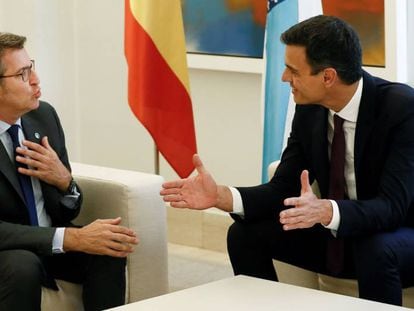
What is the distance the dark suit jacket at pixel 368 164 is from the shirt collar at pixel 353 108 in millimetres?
22

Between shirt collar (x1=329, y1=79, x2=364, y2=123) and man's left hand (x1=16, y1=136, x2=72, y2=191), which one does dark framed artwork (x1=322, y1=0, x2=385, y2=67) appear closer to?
shirt collar (x1=329, y1=79, x2=364, y2=123)

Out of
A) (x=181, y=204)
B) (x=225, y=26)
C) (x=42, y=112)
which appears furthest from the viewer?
(x=225, y=26)

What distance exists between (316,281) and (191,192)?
0.64 metres

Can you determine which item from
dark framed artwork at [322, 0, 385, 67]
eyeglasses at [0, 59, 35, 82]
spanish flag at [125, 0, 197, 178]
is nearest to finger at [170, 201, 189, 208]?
eyeglasses at [0, 59, 35, 82]

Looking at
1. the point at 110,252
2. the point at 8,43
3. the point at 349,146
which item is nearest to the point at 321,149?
the point at 349,146

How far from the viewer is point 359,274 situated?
112 inches

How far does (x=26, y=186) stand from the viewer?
3.12 meters

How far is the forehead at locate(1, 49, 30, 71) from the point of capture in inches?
122

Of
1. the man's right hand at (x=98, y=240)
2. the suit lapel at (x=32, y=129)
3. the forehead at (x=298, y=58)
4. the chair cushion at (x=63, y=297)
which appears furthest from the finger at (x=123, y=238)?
the forehead at (x=298, y=58)

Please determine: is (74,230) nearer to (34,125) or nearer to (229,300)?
(34,125)

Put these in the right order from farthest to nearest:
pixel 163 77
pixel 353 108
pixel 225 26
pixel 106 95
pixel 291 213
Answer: pixel 106 95 < pixel 225 26 < pixel 163 77 < pixel 353 108 < pixel 291 213

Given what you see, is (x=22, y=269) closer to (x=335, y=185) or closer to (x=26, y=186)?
(x=26, y=186)

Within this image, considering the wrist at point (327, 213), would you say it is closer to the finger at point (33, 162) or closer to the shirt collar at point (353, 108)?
the shirt collar at point (353, 108)

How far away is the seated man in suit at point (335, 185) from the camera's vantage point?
9.29ft
